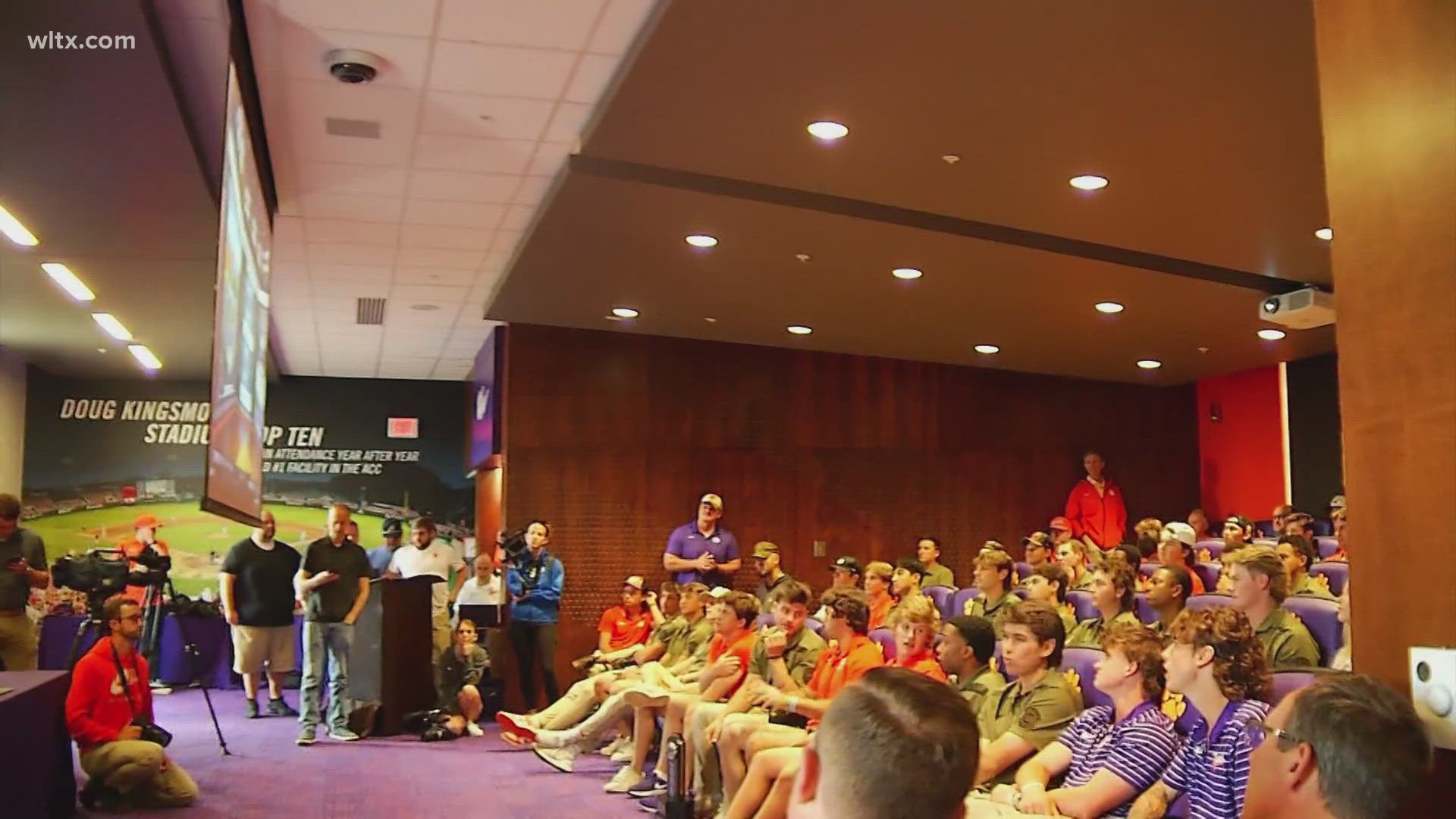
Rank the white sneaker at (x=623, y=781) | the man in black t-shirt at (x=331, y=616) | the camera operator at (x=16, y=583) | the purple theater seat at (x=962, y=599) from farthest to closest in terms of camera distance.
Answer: the man in black t-shirt at (x=331, y=616), the purple theater seat at (x=962, y=599), the white sneaker at (x=623, y=781), the camera operator at (x=16, y=583)

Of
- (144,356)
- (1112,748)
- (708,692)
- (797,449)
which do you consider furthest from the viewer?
(144,356)

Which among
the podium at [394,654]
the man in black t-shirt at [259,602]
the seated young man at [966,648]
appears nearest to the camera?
the seated young man at [966,648]

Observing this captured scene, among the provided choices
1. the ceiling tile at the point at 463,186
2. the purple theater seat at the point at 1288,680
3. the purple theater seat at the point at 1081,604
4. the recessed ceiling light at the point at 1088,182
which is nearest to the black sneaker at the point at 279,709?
the ceiling tile at the point at 463,186

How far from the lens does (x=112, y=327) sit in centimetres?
1162

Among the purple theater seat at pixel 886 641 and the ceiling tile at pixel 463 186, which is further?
the ceiling tile at pixel 463 186

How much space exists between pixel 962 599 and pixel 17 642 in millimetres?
5006

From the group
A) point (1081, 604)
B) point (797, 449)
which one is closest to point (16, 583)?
point (1081, 604)

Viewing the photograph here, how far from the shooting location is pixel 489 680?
31.3 feet

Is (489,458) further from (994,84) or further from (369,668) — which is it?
(994,84)

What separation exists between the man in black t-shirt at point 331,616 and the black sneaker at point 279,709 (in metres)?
0.69

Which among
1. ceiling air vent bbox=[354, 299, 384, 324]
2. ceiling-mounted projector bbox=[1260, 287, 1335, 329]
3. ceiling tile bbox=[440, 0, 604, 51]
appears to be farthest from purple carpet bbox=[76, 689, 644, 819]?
ceiling-mounted projector bbox=[1260, 287, 1335, 329]

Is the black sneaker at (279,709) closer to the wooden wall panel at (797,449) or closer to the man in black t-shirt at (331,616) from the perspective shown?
the man in black t-shirt at (331,616)

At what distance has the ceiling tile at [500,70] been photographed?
5.22m

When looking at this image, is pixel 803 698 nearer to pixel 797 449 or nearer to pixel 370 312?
pixel 797 449
